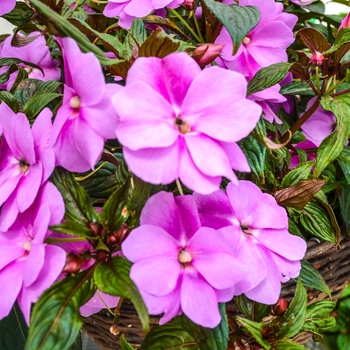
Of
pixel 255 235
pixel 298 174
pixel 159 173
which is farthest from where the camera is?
pixel 298 174

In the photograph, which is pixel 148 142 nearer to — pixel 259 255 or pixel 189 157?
pixel 189 157

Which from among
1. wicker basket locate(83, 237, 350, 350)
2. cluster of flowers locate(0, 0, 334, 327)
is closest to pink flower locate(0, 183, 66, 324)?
cluster of flowers locate(0, 0, 334, 327)

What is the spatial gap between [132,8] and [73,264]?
12.3 inches

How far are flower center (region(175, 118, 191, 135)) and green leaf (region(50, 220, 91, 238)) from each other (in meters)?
0.11

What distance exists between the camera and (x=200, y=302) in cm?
38

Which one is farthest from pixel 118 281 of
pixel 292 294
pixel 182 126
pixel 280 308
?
pixel 292 294

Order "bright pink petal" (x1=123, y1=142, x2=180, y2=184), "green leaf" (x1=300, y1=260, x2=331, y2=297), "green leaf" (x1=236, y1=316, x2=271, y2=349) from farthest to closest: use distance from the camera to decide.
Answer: "green leaf" (x1=300, y1=260, x2=331, y2=297), "green leaf" (x1=236, y1=316, x2=271, y2=349), "bright pink petal" (x1=123, y1=142, x2=180, y2=184)

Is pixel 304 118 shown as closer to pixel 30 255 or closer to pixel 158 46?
pixel 158 46

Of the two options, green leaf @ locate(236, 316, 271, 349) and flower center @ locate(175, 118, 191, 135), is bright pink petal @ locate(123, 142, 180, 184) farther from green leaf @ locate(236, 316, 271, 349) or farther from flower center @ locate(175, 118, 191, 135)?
green leaf @ locate(236, 316, 271, 349)

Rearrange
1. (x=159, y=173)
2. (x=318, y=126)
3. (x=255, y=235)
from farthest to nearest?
1. (x=318, y=126)
2. (x=255, y=235)
3. (x=159, y=173)

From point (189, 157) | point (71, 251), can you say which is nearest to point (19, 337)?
point (71, 251)

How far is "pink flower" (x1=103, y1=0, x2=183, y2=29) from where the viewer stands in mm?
536

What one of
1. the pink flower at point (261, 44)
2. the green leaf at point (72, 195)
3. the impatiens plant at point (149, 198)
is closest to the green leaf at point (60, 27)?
the impatiens plant at point (149, 198)

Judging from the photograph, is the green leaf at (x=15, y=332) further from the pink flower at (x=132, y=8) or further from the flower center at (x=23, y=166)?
the pink flower at (x=132, y=8)
